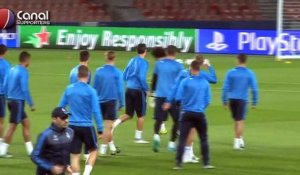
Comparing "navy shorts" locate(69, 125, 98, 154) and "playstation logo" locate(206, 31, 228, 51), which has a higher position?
"playstation logo" locate(206, 31, 228, 51)

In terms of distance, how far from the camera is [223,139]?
59.9ft

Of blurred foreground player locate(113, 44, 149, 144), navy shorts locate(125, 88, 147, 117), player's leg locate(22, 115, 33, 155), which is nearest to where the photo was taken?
player's leg locate(22, 115, 33, 155)

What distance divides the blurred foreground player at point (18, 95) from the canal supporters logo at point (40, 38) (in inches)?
1299

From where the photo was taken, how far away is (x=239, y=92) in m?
16.9

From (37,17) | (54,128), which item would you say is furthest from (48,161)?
(37,17)

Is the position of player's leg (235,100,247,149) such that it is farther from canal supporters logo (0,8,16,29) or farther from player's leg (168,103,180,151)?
canal supporters logo (0,8,16,29)

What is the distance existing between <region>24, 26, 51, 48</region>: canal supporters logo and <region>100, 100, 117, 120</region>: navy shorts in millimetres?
32769

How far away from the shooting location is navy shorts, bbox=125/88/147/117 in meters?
17.3

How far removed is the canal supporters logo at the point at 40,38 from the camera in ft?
159

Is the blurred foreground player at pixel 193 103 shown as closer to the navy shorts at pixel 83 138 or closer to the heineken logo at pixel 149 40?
the navy shorts at pixel 83 138

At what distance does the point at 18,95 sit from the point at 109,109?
183 centimetres

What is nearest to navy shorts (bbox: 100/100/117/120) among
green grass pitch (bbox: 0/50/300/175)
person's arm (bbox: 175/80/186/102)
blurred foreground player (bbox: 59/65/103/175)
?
green grass pitch (bbox: 0/50/300/175)

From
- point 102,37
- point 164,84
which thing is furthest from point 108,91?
point 102,37

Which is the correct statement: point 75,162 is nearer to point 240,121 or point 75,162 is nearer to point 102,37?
point 240,121
